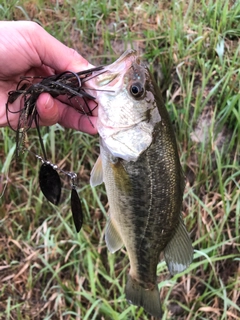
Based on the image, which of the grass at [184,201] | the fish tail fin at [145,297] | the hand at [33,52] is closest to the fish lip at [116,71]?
the hand at [33,52]

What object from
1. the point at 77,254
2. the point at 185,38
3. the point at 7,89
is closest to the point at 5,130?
the point at 7,89

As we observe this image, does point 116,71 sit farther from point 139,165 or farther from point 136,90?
point 139,165

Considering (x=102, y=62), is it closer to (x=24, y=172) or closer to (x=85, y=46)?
(x=85, y=46)

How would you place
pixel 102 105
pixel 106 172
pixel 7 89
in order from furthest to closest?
1. pixel 7 89
2. pixel 106 172
3. pixel 102 105

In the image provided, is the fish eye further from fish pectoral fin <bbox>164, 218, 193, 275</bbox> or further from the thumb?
fish pectoral fin <bbox>164, 218, 193, 275</bbox>

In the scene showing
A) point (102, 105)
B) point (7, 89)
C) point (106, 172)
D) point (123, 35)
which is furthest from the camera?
point (123, 35)

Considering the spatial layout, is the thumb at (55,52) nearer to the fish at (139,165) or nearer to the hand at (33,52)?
the hand at (33,52)

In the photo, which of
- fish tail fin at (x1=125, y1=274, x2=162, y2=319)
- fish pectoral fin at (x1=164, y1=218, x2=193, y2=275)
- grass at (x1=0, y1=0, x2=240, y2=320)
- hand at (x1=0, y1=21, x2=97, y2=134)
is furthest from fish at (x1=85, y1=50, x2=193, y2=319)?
grass at (x1=0, y1=0, x2=240, y2=320)
